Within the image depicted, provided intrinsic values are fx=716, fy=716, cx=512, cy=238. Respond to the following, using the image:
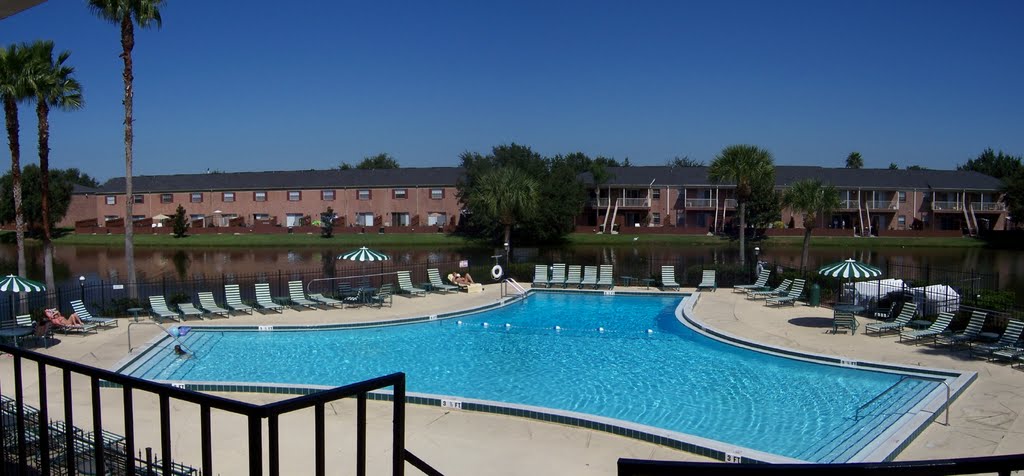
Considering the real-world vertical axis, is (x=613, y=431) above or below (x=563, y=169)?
below

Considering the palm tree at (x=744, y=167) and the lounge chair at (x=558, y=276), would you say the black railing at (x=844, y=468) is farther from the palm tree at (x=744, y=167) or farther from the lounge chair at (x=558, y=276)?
the palm tree at (x=744, y=167)

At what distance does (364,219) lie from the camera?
69.1 meters

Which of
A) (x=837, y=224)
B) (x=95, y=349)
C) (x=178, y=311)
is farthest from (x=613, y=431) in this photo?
(x=837, y=224)

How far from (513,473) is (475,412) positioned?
302 cm

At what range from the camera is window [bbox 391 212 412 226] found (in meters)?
69.3

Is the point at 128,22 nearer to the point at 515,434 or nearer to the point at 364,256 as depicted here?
the point at 364,256

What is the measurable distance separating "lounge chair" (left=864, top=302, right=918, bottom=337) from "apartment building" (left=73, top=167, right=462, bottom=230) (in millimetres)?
50575

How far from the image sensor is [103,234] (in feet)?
221

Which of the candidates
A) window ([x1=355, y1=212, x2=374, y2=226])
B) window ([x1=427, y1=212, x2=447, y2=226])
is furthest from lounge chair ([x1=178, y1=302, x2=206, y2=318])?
window ([x1=355, y1=212, x2=374, y2=226])

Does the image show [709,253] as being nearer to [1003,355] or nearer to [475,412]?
[1003,355]

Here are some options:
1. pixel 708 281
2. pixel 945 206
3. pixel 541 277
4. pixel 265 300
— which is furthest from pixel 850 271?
pixel 945 206

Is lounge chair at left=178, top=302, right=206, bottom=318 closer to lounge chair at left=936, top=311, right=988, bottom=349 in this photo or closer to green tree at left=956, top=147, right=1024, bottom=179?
lounge chair at left=936, top=311, right=988, bottom=349

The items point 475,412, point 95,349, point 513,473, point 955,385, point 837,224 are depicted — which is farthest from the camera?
point 837,224

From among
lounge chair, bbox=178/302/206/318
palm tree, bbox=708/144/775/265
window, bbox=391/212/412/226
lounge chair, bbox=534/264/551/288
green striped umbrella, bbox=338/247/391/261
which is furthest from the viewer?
window, bbox=391/212/412/226
